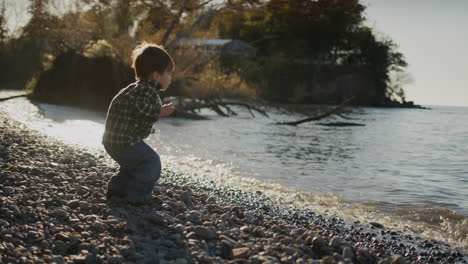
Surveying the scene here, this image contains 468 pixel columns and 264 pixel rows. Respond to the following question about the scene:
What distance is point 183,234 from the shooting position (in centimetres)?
368

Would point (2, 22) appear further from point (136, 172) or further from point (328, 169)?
point (136, 172)

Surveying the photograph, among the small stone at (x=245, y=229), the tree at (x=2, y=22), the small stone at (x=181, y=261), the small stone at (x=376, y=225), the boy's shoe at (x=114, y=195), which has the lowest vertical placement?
the small stone at (x=376, y=225)

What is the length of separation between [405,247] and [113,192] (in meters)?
3.09

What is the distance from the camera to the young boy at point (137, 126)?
14.4 ft

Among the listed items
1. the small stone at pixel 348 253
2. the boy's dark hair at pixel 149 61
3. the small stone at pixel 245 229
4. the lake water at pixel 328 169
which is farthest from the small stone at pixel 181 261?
the lake water at pixel 328 169

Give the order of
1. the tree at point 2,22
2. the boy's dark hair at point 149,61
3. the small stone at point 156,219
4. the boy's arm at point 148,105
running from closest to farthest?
the small stone at point 156,219
the boy's arm at point 148,105
the boy's dark hair at point 149,61
the tree at point 2,22

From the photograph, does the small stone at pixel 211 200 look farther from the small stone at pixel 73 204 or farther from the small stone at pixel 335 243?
the small stone at pixel 335 243

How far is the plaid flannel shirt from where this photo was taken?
4367mm

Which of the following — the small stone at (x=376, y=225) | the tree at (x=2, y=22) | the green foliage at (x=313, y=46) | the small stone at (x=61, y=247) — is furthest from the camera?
the green foliage at (x=313, y=46)

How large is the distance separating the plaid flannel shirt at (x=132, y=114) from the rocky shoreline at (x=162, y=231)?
676mm

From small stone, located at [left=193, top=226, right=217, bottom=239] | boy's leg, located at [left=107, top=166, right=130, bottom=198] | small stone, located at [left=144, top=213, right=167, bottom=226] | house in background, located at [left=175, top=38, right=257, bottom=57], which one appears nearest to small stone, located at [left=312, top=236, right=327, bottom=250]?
small stone, located at [left=193, top=226, right=217, bottom=239]

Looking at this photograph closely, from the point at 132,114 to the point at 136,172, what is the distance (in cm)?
61

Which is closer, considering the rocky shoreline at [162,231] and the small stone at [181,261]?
the small stone at [181,261]

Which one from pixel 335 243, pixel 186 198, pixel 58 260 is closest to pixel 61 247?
pixel 58 260
